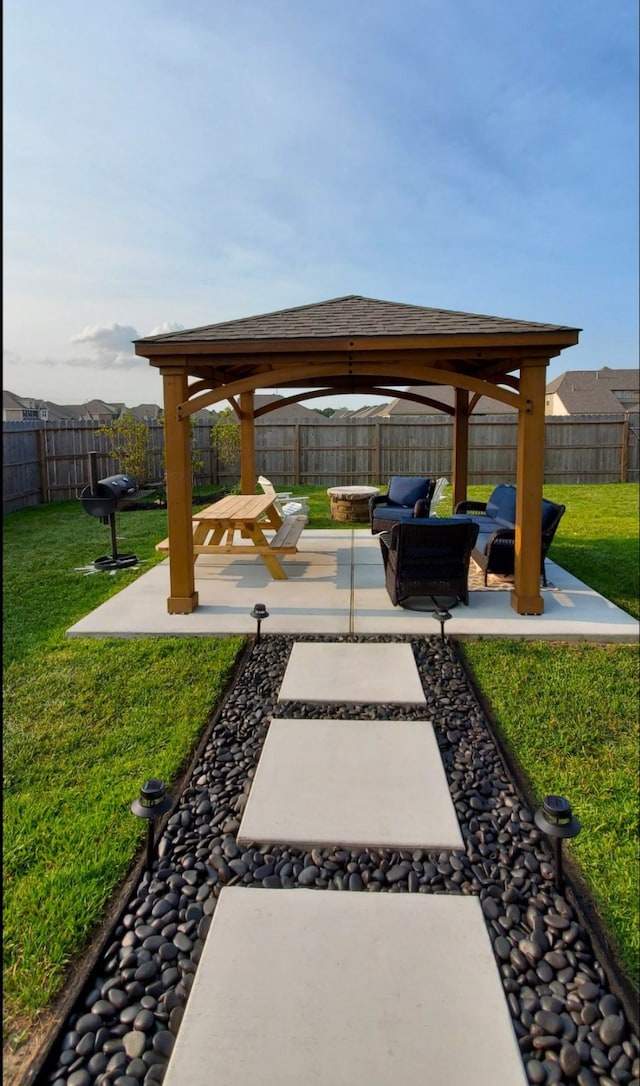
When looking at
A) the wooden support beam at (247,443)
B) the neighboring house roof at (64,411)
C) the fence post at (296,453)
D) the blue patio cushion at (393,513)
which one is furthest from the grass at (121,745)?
the neighboring house roof at (64,411)

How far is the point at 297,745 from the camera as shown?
355 cm

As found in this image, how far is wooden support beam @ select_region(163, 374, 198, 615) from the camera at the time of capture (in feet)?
19.4

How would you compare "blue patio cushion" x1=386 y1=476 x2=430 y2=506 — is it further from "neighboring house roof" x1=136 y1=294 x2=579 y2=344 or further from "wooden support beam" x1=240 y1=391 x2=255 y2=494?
"neighboring house roof" x1=136 y1=294 x2=579 y2=344

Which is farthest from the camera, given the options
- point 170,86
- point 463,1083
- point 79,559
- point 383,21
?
point 79,559

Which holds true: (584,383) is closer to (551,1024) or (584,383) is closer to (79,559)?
(79,559)

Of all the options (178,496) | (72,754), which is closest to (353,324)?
(178,496)

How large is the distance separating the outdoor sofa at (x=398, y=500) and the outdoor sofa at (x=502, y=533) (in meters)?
0.97

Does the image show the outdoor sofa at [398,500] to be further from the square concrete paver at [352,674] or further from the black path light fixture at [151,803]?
the black path light fixture at [151,803]

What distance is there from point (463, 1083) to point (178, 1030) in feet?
2.80

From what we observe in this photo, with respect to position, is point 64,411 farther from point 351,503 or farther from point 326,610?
point 326,610

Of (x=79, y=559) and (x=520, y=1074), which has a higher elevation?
(x=79, y=559)

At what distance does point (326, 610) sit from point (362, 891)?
3563 millimetres

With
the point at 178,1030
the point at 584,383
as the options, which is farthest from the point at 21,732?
the point at 584,383

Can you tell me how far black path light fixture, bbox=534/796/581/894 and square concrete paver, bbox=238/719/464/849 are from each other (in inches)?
15.9
